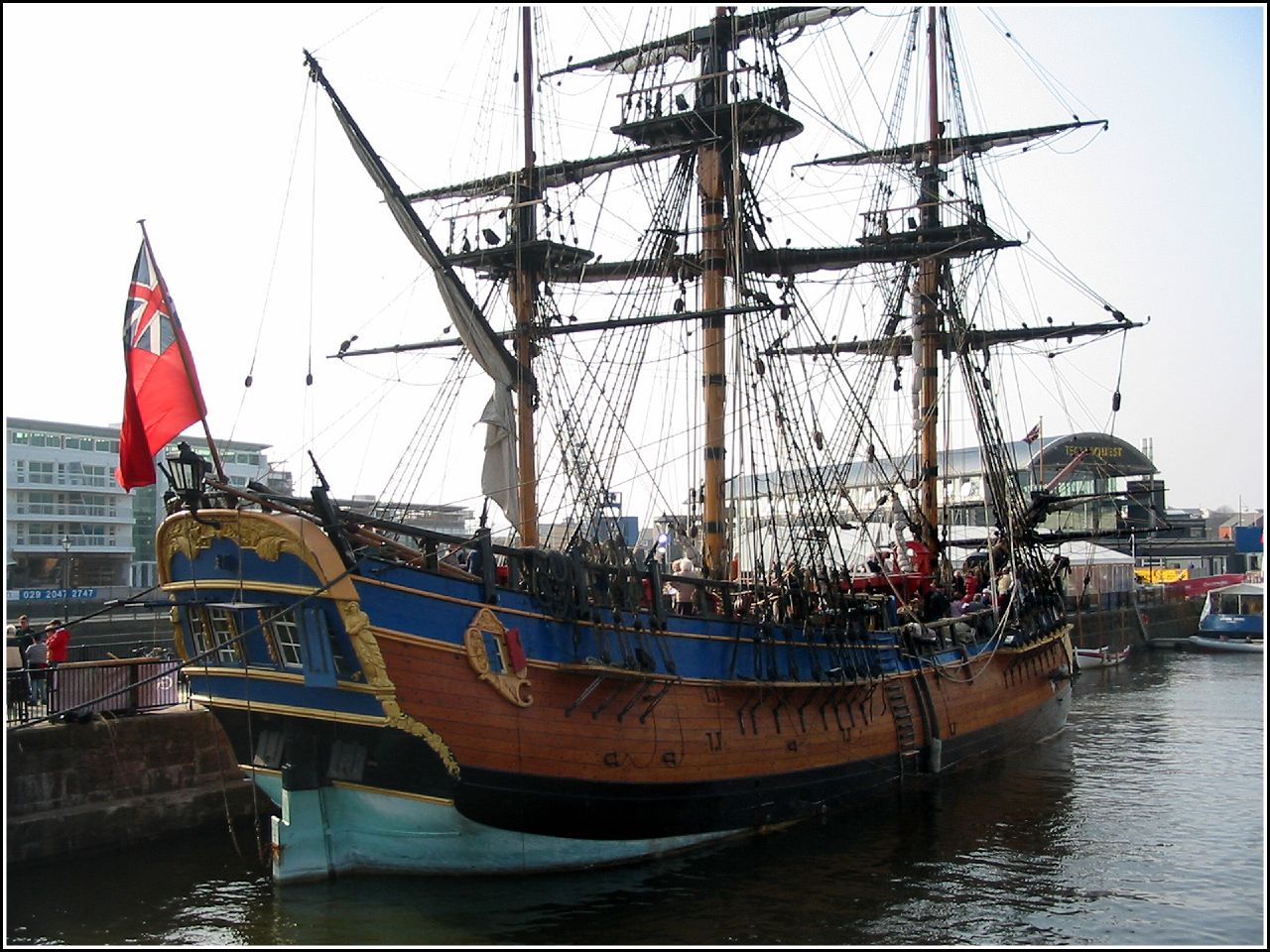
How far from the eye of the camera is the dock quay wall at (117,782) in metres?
14.0

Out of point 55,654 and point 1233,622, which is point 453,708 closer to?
point 55,654

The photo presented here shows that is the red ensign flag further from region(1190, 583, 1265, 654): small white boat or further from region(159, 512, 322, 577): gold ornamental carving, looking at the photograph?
region(1190, 583, 1265, 654): small white boat

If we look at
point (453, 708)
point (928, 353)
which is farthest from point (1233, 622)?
point (453, 708)

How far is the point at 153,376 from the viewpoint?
39.7ft

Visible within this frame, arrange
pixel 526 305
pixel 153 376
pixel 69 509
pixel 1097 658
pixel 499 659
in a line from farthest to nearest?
pixel 69 509 < pixel 1097 658 < pixel 526 305 < pixel 499 659 < pixel 153 376

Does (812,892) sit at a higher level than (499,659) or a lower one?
lower

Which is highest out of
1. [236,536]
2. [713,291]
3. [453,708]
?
[713,291]

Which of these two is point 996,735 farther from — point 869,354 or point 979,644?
point 869,354

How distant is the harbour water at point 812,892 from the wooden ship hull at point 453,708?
0.50 meters

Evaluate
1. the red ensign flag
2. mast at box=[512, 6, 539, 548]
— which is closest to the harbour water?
the red ensign flag

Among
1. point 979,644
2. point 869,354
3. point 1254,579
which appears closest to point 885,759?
point 979,644

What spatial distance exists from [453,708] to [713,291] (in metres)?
10.2

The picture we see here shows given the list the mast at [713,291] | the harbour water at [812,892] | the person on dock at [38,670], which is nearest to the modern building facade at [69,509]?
the person on dock at [38,670]

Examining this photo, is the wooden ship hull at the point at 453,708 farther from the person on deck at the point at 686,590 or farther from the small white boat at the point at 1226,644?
the small white boat at the point at 1226,644
